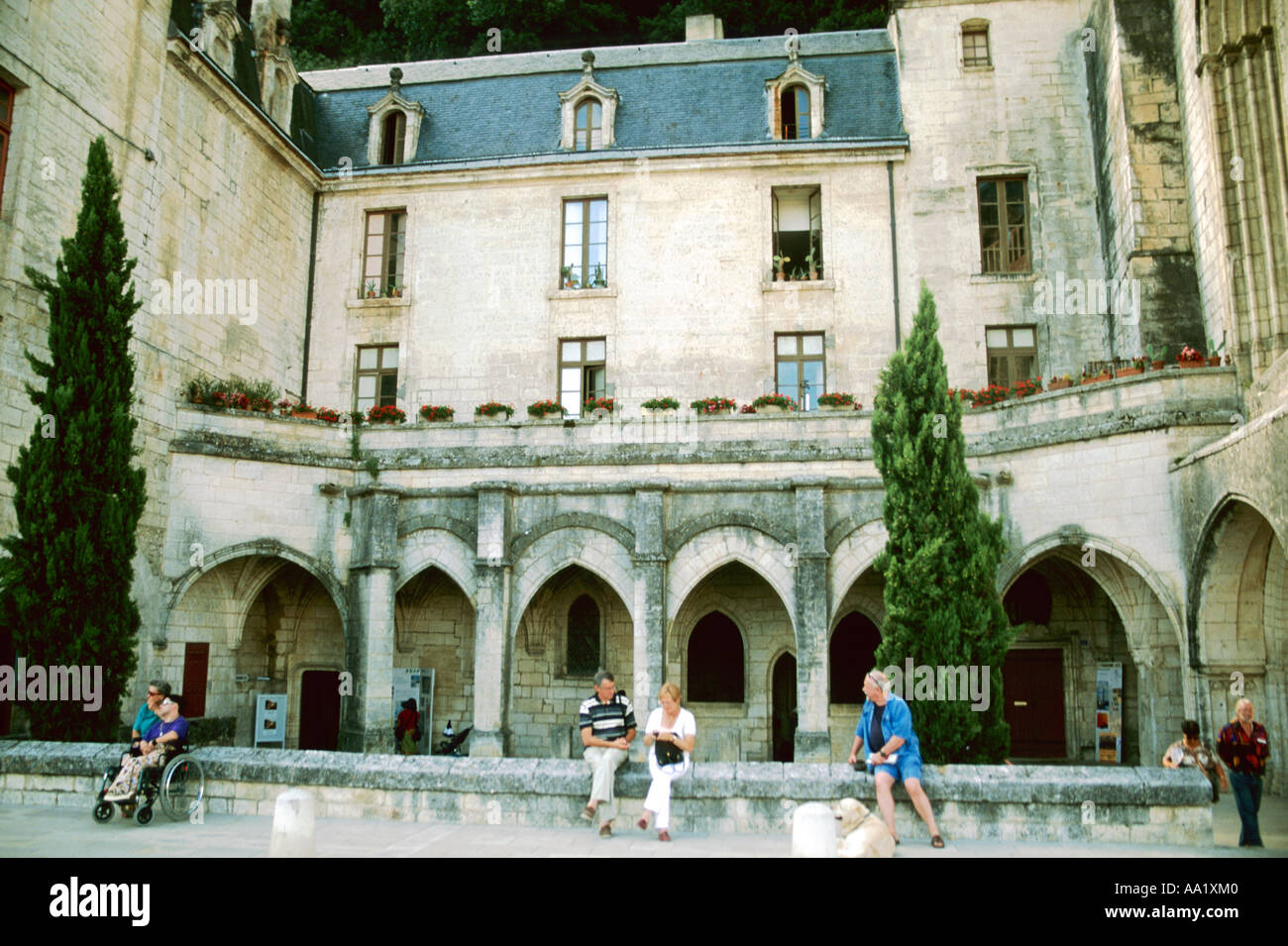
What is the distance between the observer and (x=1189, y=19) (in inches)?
631

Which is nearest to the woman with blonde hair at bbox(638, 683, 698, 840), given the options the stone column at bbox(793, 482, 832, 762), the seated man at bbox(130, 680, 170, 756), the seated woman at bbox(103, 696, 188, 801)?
the seated woman at bbox(103, 696, 188, 801)

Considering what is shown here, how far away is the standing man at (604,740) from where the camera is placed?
7.80m

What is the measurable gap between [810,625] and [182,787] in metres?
8.89

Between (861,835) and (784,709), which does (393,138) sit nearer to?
(784,709)

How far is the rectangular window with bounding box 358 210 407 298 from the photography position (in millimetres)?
20734

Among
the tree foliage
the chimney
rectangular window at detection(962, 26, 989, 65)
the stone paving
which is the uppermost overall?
the tree foliage

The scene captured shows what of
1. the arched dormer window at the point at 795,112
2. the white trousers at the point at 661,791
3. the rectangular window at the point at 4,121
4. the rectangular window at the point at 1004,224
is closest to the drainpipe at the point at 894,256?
the rectangular window at the point at 1004,224

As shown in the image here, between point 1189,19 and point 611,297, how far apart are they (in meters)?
11.0

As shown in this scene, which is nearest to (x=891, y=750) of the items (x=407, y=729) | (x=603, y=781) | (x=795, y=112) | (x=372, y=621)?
(x=603, y=781)

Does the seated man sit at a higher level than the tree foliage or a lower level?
lower

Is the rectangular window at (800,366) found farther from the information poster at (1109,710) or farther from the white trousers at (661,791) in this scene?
the white trousers at (661,791)

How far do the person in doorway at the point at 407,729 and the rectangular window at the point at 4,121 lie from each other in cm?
1007

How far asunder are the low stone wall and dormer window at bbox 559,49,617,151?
1529 centimetres

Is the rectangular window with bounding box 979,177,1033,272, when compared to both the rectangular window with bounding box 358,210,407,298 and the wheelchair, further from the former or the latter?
the wheelchair
